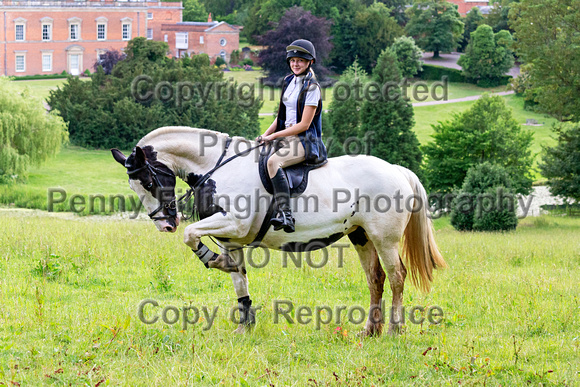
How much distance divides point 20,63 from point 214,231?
76819mm

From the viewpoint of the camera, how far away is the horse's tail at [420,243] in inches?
284

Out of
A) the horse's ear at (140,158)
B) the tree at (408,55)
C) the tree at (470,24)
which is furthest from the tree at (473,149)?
the tree at (470,24)

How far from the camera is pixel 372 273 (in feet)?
23.6

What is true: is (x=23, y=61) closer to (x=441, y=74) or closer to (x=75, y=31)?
(x=75, y=31)

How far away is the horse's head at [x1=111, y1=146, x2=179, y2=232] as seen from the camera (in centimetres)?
636

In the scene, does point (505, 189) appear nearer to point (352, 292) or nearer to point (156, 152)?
point (352, 292)

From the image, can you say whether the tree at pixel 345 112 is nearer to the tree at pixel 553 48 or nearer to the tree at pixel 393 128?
the tree at pixel 393 128

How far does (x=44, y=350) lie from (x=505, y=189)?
23.0 metres

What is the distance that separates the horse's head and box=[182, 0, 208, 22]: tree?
10158 cm

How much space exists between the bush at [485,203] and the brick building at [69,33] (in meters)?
61.9

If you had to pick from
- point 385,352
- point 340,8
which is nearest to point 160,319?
point 385,352

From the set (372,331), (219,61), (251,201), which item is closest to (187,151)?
(251,201)

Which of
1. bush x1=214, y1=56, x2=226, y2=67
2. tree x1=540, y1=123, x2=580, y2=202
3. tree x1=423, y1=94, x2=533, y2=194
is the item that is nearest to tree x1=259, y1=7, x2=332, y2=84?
bush x1=214, y1=56, x2=226, y2=67

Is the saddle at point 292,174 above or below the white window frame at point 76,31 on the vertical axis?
below
